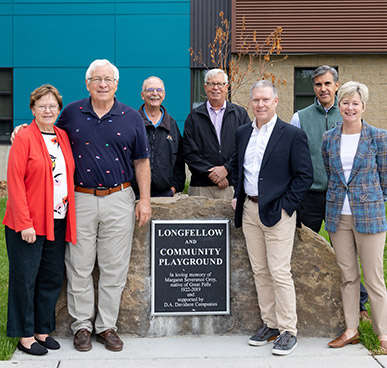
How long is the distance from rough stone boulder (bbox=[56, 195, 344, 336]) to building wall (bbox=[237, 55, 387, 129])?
8.72 m

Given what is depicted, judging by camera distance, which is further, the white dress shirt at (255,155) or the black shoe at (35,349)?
the white dress shirt at (255,155)

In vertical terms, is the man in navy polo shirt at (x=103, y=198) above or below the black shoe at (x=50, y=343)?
above

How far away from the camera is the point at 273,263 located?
15.0ft

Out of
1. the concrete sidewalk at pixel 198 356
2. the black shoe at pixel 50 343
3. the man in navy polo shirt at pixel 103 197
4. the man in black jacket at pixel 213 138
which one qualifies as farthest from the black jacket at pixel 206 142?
the black shoe at pixel 50 343

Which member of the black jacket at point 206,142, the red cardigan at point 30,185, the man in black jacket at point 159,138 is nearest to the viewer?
the red cardigan at point 30,185

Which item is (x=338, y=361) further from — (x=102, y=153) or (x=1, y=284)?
(x=1, y=284)

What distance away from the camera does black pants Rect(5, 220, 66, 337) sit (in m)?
4.35

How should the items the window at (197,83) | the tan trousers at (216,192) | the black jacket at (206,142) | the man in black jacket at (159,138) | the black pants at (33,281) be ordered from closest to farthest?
the black pants at (33,281) → the man in black jacket at (159,138) → the black jacket at (206,142) → the tan trousers at (216,192) → the window at (197,83)

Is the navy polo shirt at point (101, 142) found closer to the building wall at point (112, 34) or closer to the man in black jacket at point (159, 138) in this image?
the man in black jacket at point (159, 138)

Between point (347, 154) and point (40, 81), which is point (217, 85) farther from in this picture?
point (40, 81)

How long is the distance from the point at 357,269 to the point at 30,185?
2.74m

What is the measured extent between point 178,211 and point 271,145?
1078 mm

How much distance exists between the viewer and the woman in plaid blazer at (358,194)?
173 inches

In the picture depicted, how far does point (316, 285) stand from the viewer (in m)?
4.96
